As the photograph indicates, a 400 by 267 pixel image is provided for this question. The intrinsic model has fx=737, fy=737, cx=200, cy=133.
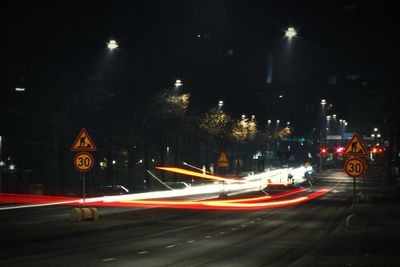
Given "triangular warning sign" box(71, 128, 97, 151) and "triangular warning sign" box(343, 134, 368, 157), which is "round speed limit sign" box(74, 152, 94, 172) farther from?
"triangular warning sign" box(343, 134, 368, 157)

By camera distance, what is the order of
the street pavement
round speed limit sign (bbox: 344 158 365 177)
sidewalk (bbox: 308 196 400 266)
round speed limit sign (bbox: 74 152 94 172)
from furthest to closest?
round speed limit sign (bbox: 74 152 94 172), round speed limit sign (bbox: 344 158 365 177), the street pavement, sidewalk (bbox: 308 196 400 266)

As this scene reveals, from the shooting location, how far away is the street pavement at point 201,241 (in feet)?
56.8

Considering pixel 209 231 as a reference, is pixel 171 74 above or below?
above

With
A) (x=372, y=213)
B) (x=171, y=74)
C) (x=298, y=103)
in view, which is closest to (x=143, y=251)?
(x=372, y=213)

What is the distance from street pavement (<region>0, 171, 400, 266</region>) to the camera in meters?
17.3

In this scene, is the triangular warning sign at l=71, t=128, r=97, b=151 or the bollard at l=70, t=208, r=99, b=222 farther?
the bollard at l=70, t=208, r=99, b=222

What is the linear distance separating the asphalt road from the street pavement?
0.02 meters

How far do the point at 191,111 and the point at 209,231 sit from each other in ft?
181

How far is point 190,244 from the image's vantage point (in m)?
21.9

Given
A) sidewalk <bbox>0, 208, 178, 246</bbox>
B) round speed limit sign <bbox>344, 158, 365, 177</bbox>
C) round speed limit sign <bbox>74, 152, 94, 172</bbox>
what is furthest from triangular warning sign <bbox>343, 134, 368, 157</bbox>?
round speed limit sign <bbox>74, 152, 94, 172</bbox>

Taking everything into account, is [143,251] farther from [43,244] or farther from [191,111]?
[191,111]

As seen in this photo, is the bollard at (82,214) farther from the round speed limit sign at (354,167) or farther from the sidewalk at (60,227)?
the round speed limit sign at (354,167)

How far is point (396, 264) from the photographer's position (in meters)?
15.4

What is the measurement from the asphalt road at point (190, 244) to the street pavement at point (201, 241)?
0.02 m
